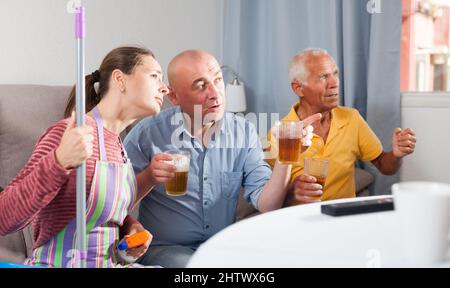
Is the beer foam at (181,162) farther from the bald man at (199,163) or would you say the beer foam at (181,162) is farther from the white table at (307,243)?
the white table at (307,243)

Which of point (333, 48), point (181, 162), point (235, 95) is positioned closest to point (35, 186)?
point (181, 162)

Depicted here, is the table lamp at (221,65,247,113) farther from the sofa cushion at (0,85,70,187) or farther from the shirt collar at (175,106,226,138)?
the sofa cushion at (0,85,70,187)

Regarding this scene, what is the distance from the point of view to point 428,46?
151cm

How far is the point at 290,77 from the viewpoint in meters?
1.32

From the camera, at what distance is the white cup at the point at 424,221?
0.52 meters

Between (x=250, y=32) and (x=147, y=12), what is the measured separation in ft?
0.91

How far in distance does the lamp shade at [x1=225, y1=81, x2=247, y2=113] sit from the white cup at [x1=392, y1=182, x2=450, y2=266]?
0.71 meters

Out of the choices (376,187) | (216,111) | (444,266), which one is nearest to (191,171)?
(216,111)

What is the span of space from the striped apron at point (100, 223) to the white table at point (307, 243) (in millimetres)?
367

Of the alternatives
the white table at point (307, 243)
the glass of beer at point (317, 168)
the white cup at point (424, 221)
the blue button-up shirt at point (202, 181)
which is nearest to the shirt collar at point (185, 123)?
the blue button-up shirt at point (202, 181)

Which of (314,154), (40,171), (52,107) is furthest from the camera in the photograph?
(314,154)

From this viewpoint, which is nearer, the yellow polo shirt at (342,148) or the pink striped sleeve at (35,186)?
the pink striped sleeve at (35,186)

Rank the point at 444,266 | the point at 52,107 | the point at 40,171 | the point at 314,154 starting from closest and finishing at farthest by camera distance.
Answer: the point at 444,266
the point at 40,171
the point at 52,107
the point at 314,154

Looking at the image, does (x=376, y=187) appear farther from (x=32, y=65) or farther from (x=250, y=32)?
(x=32, y=65)
